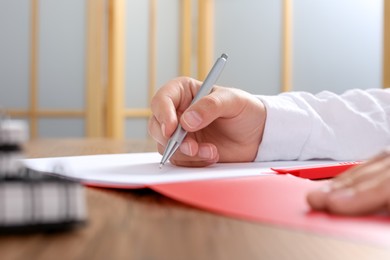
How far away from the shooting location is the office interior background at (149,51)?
9.97ft

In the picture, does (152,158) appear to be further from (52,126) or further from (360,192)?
(52,126)

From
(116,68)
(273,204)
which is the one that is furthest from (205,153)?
(116,68)

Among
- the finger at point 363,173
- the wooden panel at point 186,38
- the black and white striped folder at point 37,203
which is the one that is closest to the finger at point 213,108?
the finger at point 363,173

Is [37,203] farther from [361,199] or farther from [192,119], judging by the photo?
[192,119]

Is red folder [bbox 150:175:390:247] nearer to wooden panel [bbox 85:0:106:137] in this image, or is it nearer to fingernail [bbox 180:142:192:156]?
fingernail [bbox 180:142:192:156]

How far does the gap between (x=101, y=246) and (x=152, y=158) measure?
18.5 inches

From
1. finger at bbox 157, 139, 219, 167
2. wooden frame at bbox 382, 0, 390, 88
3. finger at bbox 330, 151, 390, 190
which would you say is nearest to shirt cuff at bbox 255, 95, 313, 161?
finger at bbox 157, 139, 219, 167

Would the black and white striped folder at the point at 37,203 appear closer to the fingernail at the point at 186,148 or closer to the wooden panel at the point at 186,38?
the fingernail at the point at 186,148

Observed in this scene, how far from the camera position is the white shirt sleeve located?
73 cm

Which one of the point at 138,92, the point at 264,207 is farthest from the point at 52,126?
the point at 264,207

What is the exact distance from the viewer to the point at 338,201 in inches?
12.6

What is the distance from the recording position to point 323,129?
0.75 m

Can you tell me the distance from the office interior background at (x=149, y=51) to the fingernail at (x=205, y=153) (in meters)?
2.50

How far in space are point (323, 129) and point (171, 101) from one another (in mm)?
223
